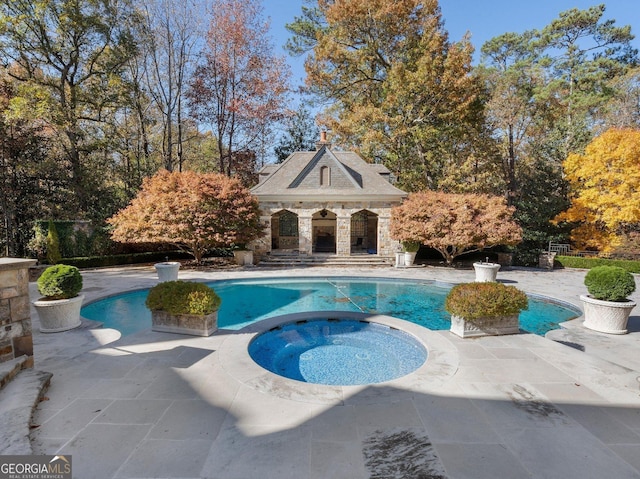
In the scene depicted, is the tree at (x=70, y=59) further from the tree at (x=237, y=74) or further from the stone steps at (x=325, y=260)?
the stone steps at (x=325, y=260)

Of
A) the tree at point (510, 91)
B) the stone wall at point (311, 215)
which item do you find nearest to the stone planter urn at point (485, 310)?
the stone wall at point (311, 215)

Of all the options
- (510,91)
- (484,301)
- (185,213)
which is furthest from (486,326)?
(510,91)

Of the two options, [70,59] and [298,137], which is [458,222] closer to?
[298,137]

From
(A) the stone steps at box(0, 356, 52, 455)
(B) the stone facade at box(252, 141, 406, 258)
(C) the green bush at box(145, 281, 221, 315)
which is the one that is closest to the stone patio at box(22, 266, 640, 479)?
(A) the stone steps at box(0, 356, 52, 455)

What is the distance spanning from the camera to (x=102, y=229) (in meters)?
17.8

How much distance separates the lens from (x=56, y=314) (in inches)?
286

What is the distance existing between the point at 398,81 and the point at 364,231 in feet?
36.6

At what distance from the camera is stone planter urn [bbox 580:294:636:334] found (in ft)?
23.9

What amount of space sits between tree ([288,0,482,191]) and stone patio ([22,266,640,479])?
68.6ft

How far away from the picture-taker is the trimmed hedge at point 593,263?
15.8 m

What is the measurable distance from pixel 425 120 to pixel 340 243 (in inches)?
467

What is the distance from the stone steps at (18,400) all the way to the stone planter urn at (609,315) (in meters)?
10.4

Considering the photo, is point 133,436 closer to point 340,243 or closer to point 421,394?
point 421,394

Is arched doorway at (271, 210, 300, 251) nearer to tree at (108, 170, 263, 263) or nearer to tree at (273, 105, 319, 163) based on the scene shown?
tree at (108, 170, 263, 263)
